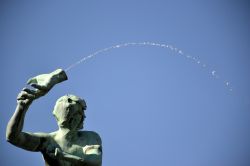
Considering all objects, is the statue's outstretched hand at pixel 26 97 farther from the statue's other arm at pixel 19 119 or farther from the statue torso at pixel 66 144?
the statue torso at pixel 66 144

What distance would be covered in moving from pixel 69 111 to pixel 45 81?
1049mm

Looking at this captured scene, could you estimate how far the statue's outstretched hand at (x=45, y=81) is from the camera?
32.8 m

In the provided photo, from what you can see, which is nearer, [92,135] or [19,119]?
[19,119]

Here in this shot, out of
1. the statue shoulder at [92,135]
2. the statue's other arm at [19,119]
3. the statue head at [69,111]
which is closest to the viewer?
the statue's other arm at [19,119]

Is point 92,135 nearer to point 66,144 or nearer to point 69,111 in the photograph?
point 66,144

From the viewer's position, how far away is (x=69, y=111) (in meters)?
33.6

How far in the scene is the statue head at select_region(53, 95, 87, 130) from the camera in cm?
3362

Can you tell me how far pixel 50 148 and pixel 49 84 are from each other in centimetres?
155

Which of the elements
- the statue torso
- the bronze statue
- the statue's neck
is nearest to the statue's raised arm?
the bronze statue

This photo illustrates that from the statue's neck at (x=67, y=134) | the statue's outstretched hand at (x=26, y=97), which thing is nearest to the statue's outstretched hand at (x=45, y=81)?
the statue's outstretched hand at (x=26, y=97)

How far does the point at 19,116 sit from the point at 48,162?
4.99ft

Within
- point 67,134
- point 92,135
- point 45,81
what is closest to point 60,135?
point 67,134

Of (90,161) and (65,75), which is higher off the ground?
(65,75)

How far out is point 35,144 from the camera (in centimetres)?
3331
